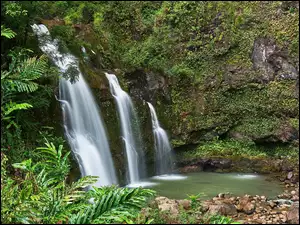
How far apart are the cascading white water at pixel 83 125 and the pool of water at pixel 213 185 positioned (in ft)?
5.32

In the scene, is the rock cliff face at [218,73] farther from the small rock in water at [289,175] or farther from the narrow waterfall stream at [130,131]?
the small rock in water at [289,175]

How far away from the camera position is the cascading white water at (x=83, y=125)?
26.5 feet

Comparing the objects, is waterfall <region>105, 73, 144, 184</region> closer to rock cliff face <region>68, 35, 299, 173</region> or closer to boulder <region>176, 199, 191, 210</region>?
rock cliff face <region>68, 35, 299, 173</region>

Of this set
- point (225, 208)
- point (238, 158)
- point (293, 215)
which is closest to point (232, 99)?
point (238, 158)

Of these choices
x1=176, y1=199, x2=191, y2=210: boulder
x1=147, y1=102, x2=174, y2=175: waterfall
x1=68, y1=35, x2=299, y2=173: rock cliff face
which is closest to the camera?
x1=176, y1=199, x2=191, y2=210: boulder

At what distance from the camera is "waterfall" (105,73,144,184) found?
379 inches

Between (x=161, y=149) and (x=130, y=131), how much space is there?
140cm

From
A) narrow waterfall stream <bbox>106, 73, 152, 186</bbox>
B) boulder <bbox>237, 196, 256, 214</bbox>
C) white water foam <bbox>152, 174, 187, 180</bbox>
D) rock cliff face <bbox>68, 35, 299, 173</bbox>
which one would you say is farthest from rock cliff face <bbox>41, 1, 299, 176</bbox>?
boulder <bbox>237, 196, 256, 214</bbox>

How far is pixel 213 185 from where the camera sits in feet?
30.7

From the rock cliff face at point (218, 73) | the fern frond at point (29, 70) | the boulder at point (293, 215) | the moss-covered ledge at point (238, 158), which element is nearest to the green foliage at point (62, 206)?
the fern frond at point (29, 70)

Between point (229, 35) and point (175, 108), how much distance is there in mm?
3463

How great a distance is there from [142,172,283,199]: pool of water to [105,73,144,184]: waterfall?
63 centimetres

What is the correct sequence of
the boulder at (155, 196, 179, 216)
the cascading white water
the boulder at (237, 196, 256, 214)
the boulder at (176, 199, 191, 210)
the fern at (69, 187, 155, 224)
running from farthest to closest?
the cascading white water
the boulder at (237, 196, 256, 214)
the boulder at (176, 199, 191, 210)
the boulder at (155, 196, 179, 216)
the fern at (69, 187, 155, 224)

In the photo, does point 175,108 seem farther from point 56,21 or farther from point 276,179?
point 56,21
